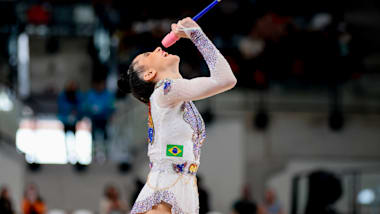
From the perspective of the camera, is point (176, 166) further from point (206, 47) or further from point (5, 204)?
point (5, 204)

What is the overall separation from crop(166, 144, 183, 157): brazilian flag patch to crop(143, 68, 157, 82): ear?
1.32 feet

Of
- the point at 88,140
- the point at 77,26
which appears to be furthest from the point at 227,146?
the point at 77,26

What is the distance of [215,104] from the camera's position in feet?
38.7

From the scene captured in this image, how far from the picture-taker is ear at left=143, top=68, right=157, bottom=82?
14.2 ft

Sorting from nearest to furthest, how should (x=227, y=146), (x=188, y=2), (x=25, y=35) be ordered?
(x=227, y=146) < (x=188, y=2) < (x=25, y=35)

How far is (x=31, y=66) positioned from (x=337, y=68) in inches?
267

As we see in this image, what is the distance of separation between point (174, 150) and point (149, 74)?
18.3 inches

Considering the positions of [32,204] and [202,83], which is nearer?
[202,83]

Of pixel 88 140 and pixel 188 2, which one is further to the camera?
pixel 188 2

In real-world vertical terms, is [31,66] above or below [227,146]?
above

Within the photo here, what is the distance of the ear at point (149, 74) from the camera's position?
433 centimetres

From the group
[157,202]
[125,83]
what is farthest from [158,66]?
[157,202]

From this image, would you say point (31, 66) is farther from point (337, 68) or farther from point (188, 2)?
point (337, 68)

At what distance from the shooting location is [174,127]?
4.21m
